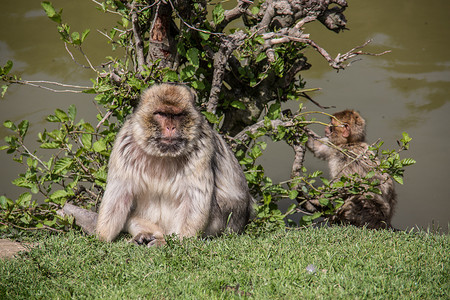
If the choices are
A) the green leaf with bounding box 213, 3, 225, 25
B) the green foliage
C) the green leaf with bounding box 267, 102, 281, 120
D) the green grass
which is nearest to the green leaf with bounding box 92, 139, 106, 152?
the green foliage

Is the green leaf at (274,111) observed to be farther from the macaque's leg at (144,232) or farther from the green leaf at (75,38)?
the green leaf at (75,38)

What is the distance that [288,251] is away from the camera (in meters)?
4.13

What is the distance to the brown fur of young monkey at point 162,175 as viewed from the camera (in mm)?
4504

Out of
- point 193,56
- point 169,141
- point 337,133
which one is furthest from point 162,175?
point 337,133

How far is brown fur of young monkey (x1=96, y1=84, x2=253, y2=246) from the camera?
450cm

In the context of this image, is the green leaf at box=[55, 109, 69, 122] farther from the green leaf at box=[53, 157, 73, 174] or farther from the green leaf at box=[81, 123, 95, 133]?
the green leaf at box=[53, 157, 73, 174]

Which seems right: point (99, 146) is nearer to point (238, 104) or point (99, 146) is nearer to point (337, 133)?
point (238, 104)

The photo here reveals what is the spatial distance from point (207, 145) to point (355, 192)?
201cm

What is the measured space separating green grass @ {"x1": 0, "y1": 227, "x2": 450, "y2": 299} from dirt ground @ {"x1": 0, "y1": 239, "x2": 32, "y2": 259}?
0.71 feet

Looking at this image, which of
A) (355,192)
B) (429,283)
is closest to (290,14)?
(355,192)

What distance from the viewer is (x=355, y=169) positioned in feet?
22.2

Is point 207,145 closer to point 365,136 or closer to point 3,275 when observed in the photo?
point 3,275

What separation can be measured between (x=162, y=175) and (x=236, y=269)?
133 cm

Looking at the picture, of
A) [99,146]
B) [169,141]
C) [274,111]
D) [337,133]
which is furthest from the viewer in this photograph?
[337,133]
